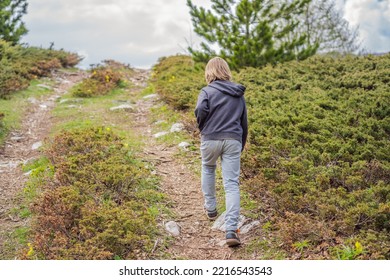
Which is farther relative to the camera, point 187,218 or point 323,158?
point 323,158

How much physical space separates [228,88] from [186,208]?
217cm

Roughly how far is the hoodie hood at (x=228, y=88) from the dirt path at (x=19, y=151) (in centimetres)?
343

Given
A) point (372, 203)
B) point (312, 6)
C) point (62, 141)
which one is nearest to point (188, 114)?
point (62, 141)

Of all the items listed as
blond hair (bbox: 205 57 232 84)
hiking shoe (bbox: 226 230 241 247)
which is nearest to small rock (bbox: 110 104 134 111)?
blond hair (bbox: 205 57 232 84)

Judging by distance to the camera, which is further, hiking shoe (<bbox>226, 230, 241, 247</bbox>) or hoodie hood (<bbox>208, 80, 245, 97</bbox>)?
hoodie hood (<bbox>208, 80, 245, 97</bbox>)

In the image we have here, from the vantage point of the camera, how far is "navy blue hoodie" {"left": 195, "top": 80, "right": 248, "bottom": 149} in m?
5.40

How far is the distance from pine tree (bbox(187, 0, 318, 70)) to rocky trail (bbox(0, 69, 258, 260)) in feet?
10.8

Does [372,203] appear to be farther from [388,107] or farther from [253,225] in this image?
[388,107]

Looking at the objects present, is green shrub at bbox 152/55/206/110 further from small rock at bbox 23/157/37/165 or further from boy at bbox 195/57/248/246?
boy at bbox 195/57/248/246

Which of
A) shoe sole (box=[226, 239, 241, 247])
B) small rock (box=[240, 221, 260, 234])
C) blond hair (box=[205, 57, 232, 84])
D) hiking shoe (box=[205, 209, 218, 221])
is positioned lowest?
shoe sole (box=[226, 239, 241, 247])

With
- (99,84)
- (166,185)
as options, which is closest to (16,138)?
(166,185)

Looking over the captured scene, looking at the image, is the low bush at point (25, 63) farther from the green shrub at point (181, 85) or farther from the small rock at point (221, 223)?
the small rock at point (221, 223)

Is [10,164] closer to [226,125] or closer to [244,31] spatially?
[226,125]

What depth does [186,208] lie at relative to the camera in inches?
262
